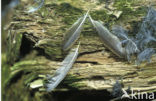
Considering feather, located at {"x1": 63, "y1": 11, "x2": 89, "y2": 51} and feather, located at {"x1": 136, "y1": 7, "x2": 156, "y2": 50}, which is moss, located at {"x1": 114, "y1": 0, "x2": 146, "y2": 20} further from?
feather, located at {"x1": 63, "y1": 11, "x2": 89, "y2": 51}

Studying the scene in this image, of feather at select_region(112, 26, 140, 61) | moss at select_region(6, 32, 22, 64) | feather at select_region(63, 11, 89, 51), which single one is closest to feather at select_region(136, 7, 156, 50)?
feather at select_region(112, 26, 140, 61)

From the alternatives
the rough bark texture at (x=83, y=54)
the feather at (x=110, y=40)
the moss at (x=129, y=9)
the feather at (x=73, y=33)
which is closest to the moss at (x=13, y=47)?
the rough bark texture at (x=83, y=54)

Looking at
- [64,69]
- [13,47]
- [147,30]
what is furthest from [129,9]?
[13,47]

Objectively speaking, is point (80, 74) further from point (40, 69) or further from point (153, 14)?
point (153, 14)

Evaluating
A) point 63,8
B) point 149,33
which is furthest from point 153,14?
point 63,8

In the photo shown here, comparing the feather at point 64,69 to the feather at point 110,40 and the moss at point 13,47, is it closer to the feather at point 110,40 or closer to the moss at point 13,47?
the feather at point 110,40
